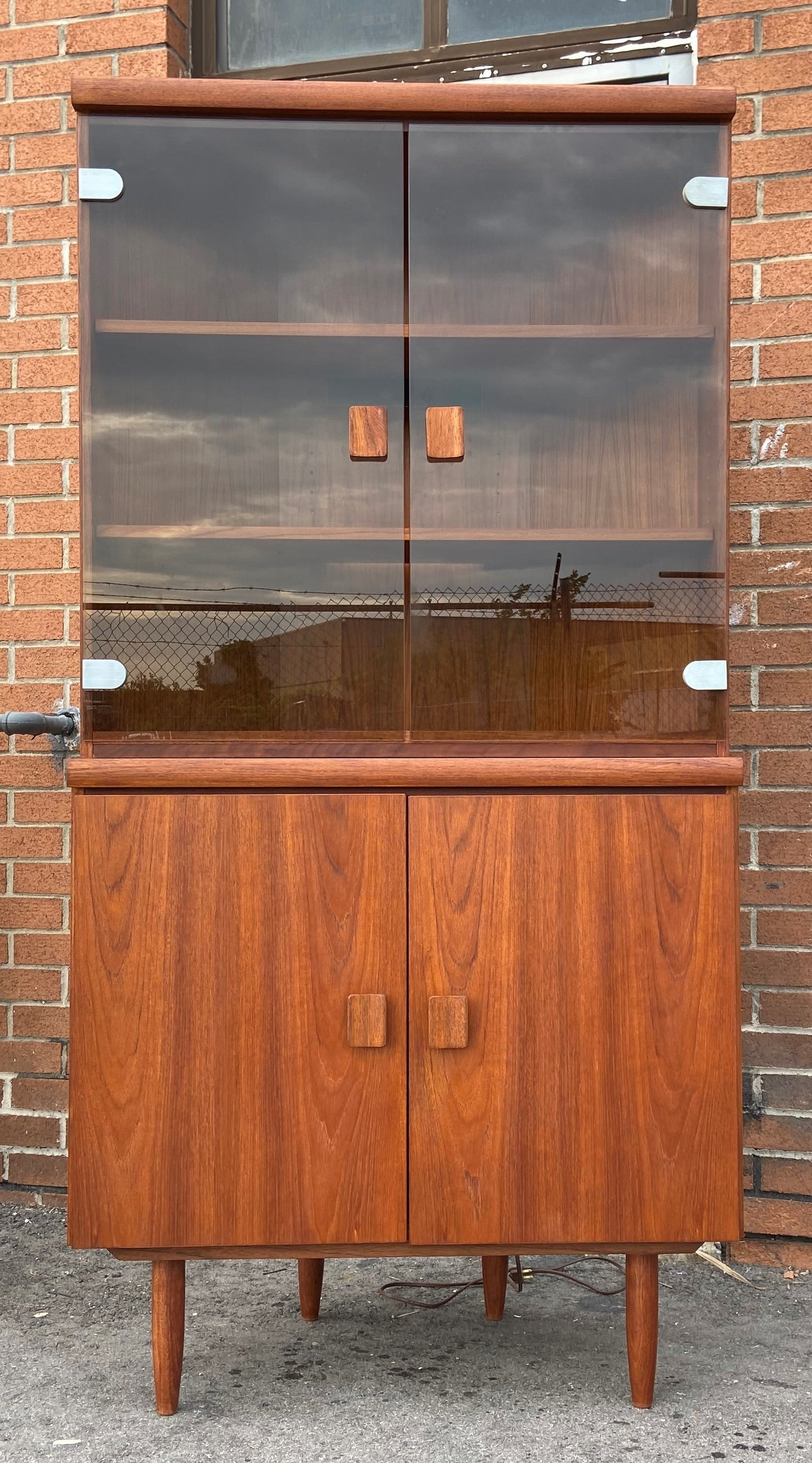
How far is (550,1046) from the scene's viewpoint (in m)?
1.76

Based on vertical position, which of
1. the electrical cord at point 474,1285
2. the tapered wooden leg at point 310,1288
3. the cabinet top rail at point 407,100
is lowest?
the electrical cord at point 474,1285

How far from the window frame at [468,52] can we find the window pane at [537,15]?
14mm

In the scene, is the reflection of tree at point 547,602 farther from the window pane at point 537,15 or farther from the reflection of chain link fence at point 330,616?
the window pane at point 537,15

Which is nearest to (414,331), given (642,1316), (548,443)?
(548,443)

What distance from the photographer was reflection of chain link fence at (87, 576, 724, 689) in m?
1.84

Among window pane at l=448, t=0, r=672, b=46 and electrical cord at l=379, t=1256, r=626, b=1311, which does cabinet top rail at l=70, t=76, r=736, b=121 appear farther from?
electrical cord at l=379, t=1256, r=626, b=1311

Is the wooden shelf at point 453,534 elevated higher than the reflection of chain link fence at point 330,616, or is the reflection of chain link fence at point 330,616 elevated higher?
the wooden shelf at point 453,534

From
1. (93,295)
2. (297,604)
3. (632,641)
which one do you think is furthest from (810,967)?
(93,295)

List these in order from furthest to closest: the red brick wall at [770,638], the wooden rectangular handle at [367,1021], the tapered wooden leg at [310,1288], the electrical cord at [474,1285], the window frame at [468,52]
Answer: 1. the window frame at [468,52]
2. the red brick wall at [770,638]
3. the electrical cord at [474,1285]
4. the tapered wooden leg at [310,1288]
5. the wooden rectangular handle at [367,1021]

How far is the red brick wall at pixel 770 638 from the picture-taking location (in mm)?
2418

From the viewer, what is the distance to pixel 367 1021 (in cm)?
175

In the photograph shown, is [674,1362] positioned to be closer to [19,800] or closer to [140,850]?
[140,850]

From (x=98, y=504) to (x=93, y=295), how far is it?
301mm

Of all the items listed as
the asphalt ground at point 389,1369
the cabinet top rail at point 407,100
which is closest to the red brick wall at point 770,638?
the asphalt ground at point 389,1369
